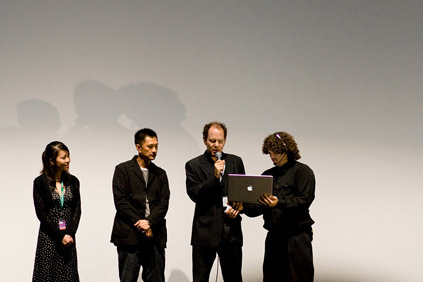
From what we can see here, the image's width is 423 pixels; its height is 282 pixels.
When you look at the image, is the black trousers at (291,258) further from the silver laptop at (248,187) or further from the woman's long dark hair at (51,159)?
the woman's long dark hair at (51,159)

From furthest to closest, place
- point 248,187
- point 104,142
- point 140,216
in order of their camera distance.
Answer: point 104,142 < point 140,216 < point 248,187

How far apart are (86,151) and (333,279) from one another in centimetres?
253

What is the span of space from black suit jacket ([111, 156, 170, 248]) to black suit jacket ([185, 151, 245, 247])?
23 centimetres

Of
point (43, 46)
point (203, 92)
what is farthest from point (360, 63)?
point (43, 46)

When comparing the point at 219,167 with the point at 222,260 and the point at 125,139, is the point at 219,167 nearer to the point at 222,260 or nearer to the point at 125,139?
the point at 222,260

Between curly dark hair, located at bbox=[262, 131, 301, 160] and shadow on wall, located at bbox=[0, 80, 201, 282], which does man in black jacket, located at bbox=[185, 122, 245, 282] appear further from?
shadow on wall, located at bbox=[0, 80, 201, 282]

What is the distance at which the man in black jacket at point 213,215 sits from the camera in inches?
127

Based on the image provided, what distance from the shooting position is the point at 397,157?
175 inches

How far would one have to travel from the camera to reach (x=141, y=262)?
3.30m

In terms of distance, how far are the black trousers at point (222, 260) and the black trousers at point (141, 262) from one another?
25 cm

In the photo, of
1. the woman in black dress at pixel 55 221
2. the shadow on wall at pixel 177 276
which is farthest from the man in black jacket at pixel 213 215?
the shadow on wall at pixel 177 276

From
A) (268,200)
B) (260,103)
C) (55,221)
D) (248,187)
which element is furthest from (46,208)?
(260,103)

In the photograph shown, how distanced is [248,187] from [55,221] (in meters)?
1.36

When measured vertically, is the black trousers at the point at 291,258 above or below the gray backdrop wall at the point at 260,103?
below
